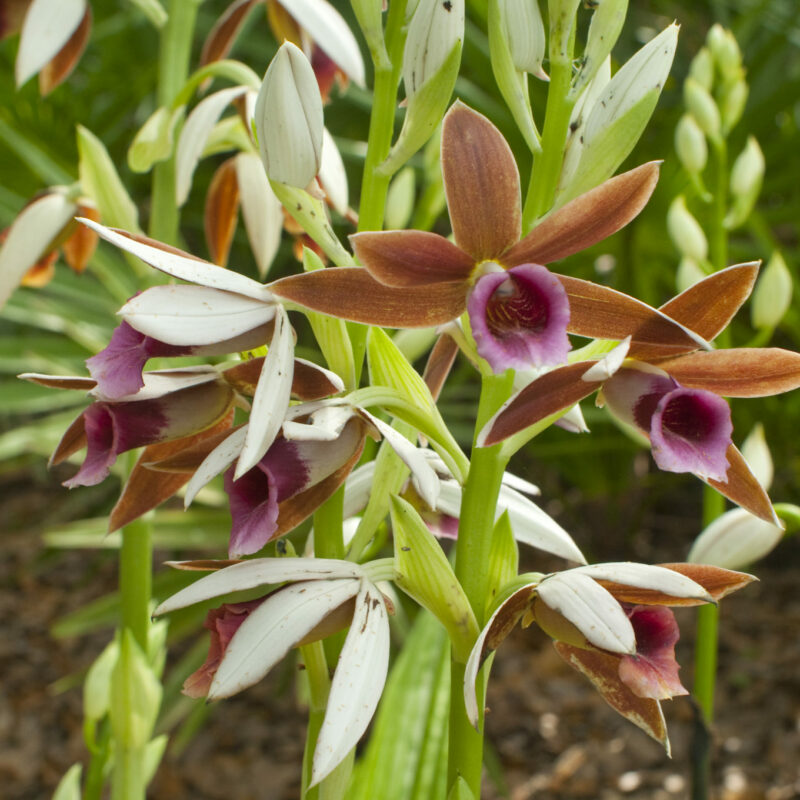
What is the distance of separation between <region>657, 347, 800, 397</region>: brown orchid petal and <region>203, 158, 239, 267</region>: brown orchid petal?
51cm

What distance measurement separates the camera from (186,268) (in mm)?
466

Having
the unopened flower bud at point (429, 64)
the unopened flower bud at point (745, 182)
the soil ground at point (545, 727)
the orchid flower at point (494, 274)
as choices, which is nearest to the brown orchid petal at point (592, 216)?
the orchid flower at point (494, 274)

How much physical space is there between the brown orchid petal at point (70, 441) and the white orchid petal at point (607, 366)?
1.00 feet

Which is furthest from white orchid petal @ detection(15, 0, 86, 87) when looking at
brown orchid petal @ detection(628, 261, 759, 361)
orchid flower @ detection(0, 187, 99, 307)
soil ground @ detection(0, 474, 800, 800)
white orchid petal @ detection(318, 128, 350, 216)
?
soil ground @ detection(0, 474, 800, 800)

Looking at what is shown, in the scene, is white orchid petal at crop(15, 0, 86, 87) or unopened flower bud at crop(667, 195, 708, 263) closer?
white orchid petal at crop(15, 0, 86, 87)

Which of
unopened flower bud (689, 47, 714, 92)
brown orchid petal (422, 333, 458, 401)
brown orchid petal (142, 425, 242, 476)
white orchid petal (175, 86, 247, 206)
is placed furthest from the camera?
unopened flower bud (689, 47, 714, 92)

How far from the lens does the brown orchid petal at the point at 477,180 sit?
453 mm

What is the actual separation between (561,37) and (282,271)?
1.80 meters

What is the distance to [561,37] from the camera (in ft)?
1.70

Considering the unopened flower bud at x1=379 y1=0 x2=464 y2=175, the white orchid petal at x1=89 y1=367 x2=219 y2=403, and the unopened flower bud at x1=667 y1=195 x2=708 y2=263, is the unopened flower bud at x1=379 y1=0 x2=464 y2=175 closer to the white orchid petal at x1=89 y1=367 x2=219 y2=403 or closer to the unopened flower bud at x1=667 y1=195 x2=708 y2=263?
the white orchid petal at x1=89 y1=367 x2=219 y2=403

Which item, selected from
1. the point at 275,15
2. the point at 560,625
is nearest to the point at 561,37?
the point at 560,625

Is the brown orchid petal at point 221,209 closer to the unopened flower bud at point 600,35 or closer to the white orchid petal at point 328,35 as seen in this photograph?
the white orchid petal at point 328,35

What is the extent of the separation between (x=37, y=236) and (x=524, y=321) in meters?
0.54

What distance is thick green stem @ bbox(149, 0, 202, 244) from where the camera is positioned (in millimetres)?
849
